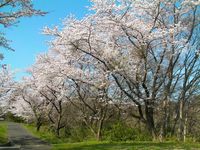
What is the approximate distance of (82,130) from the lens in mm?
30859

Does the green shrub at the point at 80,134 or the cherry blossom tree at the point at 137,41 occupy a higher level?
the cherry blossom tree at the point at 137,41

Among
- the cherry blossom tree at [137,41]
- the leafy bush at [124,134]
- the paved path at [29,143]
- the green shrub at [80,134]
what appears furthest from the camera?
the green shrub at [80,134]

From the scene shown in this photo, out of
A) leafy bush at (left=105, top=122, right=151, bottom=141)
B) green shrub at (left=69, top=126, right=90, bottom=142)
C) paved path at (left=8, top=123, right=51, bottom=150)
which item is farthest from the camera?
green shrub at (left=69, top=126, right=90, bottom=142)

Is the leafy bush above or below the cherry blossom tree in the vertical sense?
below

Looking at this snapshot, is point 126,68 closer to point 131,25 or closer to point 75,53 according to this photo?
point 131,25

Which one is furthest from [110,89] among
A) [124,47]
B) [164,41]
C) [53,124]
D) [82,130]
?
[53,124]

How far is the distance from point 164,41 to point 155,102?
3.56 meters

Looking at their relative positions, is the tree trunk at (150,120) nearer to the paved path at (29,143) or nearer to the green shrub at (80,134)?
the paved path at (29,143)

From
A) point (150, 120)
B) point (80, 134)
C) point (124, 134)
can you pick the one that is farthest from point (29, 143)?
point (150, 120)

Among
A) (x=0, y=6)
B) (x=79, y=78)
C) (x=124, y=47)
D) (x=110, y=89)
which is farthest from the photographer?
(x=110, y=89)

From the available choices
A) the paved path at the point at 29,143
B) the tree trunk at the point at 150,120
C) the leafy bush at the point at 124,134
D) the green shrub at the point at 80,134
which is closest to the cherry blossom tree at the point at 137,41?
the tree trunk at the point at 150,120

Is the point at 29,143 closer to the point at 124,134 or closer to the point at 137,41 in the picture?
the point at 124,134

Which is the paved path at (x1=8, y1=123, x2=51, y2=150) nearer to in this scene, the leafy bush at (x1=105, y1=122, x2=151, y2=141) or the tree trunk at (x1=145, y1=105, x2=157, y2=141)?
the leafy bush at (x1=105, y1=122, x2=151, y2=141)

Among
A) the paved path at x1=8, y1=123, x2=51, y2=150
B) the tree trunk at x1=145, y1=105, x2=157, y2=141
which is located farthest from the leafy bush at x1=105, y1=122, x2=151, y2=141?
the paved path at x1=8, y1=123, x2=51, y2=150
